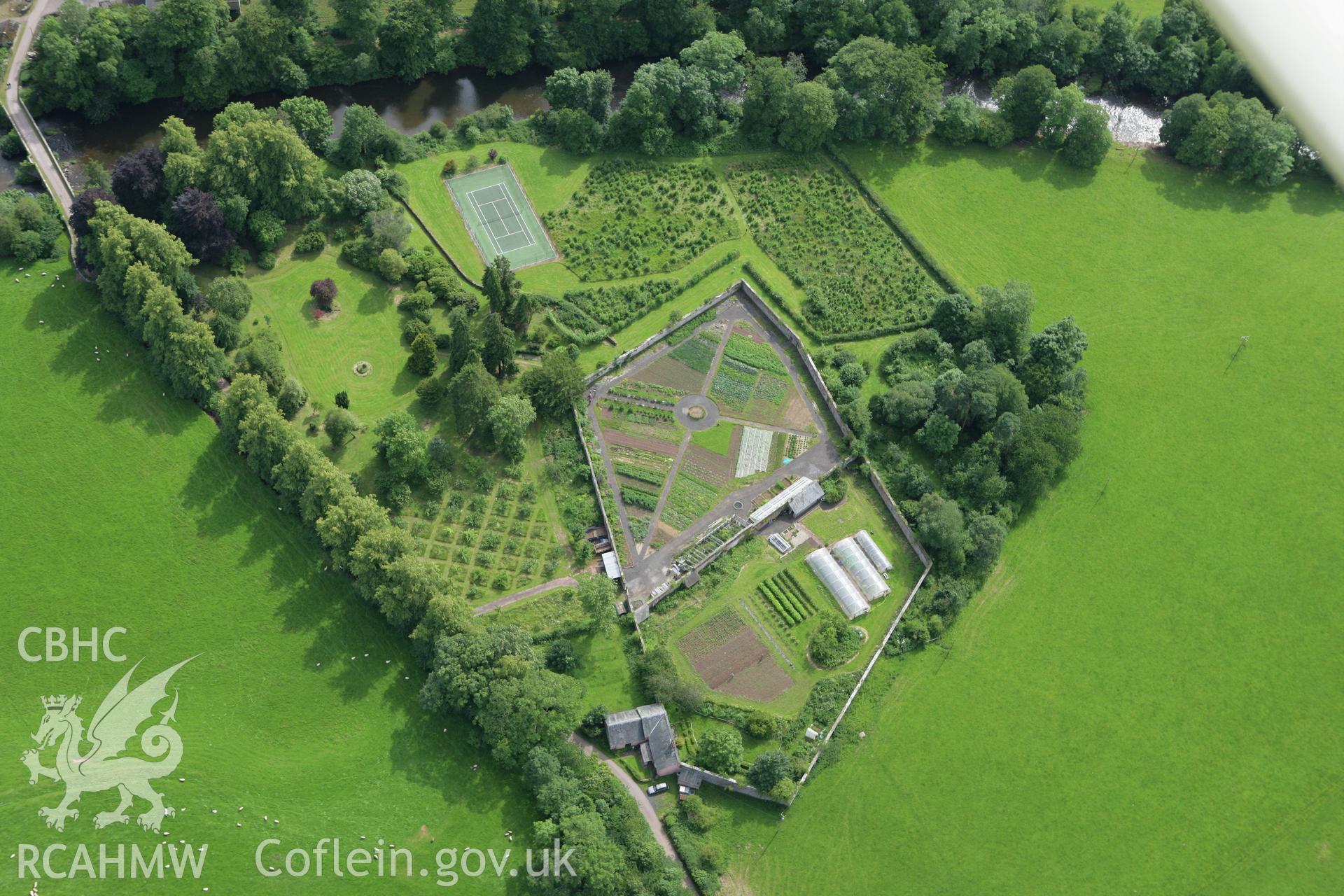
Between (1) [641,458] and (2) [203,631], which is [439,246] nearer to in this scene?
(1) [641,458]

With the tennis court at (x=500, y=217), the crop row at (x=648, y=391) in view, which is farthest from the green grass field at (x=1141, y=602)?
the tennis court at (x=500, y=217)

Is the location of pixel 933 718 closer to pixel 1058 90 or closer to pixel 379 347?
pixel 379 347

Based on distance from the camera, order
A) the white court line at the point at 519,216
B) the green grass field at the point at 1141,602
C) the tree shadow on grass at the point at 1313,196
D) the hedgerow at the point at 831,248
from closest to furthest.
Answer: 1. the green grass field at the point at 1141,602
2. the hedgerow at the point at 831,248
3. the white court line at the point at 519,216
4. the tree shadow on grass at the point at 1313,196

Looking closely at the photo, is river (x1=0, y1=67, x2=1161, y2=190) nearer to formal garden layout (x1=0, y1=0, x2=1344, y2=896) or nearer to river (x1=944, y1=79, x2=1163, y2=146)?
river (x1=944, y1=79, x2=1163, y2=146)

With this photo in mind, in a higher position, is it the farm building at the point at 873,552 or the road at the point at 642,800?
the farm building at the point at 873,552

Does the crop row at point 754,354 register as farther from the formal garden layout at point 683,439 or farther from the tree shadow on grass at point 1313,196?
the tree shadow on grass at point 1313,196

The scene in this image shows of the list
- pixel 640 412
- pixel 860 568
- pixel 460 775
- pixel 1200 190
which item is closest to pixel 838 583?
pixel 860 568
